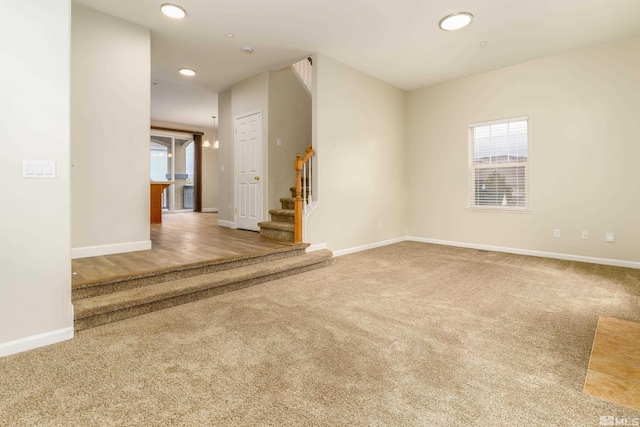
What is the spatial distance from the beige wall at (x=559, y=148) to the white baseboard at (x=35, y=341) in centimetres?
567

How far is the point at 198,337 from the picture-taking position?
2.21 meters

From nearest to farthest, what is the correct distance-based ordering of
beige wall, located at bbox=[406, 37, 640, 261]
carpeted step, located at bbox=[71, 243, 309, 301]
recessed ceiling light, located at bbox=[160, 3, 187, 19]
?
carpeted step, located at bbox=[71, 243, 309, 301] → recessed ceiling light, located at bbox=[160, 3, 187, 19] → beige wall, located at bbox=[406, 37, 640, 261]

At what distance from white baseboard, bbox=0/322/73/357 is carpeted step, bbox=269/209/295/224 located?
3.13 m

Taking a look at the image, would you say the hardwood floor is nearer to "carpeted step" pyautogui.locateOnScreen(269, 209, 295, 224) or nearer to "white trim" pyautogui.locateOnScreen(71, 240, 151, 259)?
"white trim" pyautogui.locateOnScreen(71, 240, 151, 259)

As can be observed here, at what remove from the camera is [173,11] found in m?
3.48

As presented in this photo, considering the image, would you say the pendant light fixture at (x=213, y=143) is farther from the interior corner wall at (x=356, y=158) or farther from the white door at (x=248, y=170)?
the interior corner wall at (x=356, y=158)

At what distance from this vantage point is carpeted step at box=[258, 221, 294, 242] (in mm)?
4696

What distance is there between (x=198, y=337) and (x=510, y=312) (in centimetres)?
252

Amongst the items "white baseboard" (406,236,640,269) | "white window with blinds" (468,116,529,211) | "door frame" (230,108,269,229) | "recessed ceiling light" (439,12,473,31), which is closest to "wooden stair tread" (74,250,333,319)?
"door frame" (230,108,269,229)

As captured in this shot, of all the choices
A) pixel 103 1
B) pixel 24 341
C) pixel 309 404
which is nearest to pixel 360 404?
pixel 309 404

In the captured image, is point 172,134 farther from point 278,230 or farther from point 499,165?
point 499,165

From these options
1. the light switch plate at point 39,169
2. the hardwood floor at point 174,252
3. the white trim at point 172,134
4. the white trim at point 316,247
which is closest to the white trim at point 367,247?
the white trim at point 316,247

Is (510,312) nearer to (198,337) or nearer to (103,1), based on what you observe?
(198,337)

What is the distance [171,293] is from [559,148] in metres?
5.49
